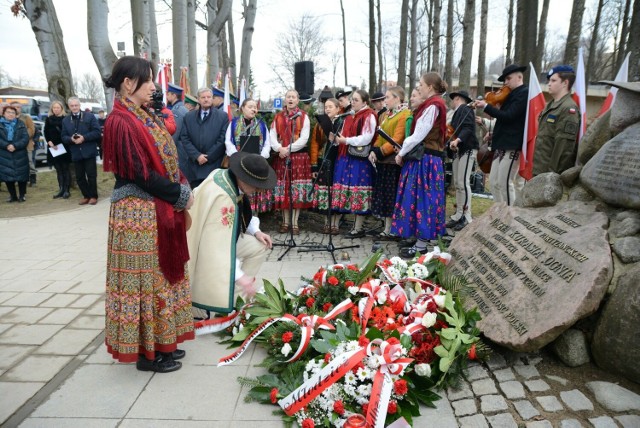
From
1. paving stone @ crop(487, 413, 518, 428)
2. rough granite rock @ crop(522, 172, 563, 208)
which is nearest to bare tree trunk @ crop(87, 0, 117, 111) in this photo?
rough granite rock @ crop(522, 172, 563, 208)

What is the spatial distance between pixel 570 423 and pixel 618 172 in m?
1.78

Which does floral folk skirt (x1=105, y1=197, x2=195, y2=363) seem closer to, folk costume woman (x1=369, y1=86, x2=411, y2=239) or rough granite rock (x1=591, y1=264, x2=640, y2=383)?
rough granite rock (x1=591, y1=264, x2=640, y2=383)

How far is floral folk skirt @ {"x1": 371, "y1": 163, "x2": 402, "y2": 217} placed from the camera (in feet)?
20.5

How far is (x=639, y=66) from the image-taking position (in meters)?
A: 10.2

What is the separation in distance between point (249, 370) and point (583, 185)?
2.92 meters

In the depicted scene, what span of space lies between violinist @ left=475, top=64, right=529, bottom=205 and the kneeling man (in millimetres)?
3376

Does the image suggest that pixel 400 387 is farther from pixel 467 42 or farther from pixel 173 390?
pixel 467 42

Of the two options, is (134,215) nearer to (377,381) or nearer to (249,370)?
(249,370)

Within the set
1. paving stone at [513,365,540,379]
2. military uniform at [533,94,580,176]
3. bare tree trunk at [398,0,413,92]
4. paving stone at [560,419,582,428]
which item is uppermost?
bare tree trunk at [398,0,413,92]

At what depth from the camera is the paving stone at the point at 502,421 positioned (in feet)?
7.93

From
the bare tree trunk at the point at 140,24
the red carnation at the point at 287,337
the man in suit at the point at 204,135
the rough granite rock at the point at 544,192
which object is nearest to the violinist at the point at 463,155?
the rough granite rock at the point at 544,192

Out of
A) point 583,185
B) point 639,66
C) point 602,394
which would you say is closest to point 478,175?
point 639,66

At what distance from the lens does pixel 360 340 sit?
281 centimetres

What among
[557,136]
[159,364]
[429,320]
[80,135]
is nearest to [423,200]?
[557,136]
